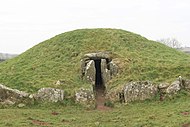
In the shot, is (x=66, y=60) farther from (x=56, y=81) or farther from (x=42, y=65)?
(x=56, y=81)

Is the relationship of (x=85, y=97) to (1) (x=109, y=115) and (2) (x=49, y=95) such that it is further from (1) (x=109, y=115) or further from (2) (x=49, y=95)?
(1) (x=109, y=115)

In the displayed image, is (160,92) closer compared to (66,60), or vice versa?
(160,92)

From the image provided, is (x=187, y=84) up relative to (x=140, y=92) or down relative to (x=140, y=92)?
up

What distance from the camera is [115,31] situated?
41844mm

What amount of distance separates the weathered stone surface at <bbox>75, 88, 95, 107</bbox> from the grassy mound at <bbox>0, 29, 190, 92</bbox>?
1.28 metres

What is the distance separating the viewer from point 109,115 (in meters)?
24.0

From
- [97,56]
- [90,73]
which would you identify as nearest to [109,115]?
[90,73]

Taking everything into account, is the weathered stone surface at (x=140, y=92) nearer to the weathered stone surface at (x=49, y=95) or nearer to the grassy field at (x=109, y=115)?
the grassy field at (x=109, y=115)

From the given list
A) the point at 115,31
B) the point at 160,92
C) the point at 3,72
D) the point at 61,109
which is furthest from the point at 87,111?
the point at 115,31

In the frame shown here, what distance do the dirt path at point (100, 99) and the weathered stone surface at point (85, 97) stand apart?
0.89m

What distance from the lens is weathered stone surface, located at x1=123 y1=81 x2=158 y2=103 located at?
27.5 metres

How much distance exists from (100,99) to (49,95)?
5.27 m

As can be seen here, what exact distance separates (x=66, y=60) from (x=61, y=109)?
9824 mm

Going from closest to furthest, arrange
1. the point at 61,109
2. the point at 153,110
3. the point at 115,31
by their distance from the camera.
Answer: the point at 153,110, the point at 61,109, the point at 115,31
